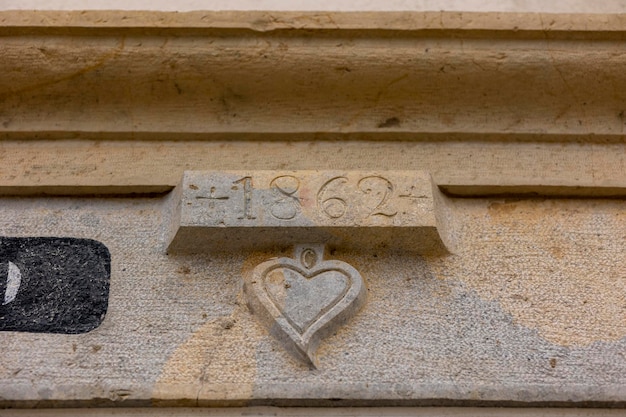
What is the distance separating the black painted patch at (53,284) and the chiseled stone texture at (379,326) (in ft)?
0.06

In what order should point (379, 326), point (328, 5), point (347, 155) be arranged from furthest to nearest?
1. point (328, 5)
2. point (347, 155)
3. point (379, 326)

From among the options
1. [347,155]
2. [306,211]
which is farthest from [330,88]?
[306,211]

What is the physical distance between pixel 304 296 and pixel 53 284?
0.38 metres

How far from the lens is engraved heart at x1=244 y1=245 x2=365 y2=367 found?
3.76 ft

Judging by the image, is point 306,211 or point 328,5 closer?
point 306,211

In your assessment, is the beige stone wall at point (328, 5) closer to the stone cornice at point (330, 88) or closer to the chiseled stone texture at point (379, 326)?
the stone cornice at point (330, 88)

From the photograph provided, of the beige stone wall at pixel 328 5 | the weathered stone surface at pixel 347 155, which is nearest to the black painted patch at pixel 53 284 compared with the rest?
the weathered stone surface at pixel 347 155

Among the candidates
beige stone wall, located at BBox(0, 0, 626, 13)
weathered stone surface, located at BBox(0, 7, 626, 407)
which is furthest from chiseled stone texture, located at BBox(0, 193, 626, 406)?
beige stone wall, located at BBox(0, 0, 626, 13)

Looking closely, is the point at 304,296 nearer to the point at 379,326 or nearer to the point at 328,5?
the point at 379,326

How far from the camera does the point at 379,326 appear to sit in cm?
117

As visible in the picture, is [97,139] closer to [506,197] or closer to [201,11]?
[201,11]

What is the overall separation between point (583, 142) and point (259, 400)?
0.72m

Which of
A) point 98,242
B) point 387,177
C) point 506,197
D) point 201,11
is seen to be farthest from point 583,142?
point 98,242

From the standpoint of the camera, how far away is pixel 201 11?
54.0 inches
